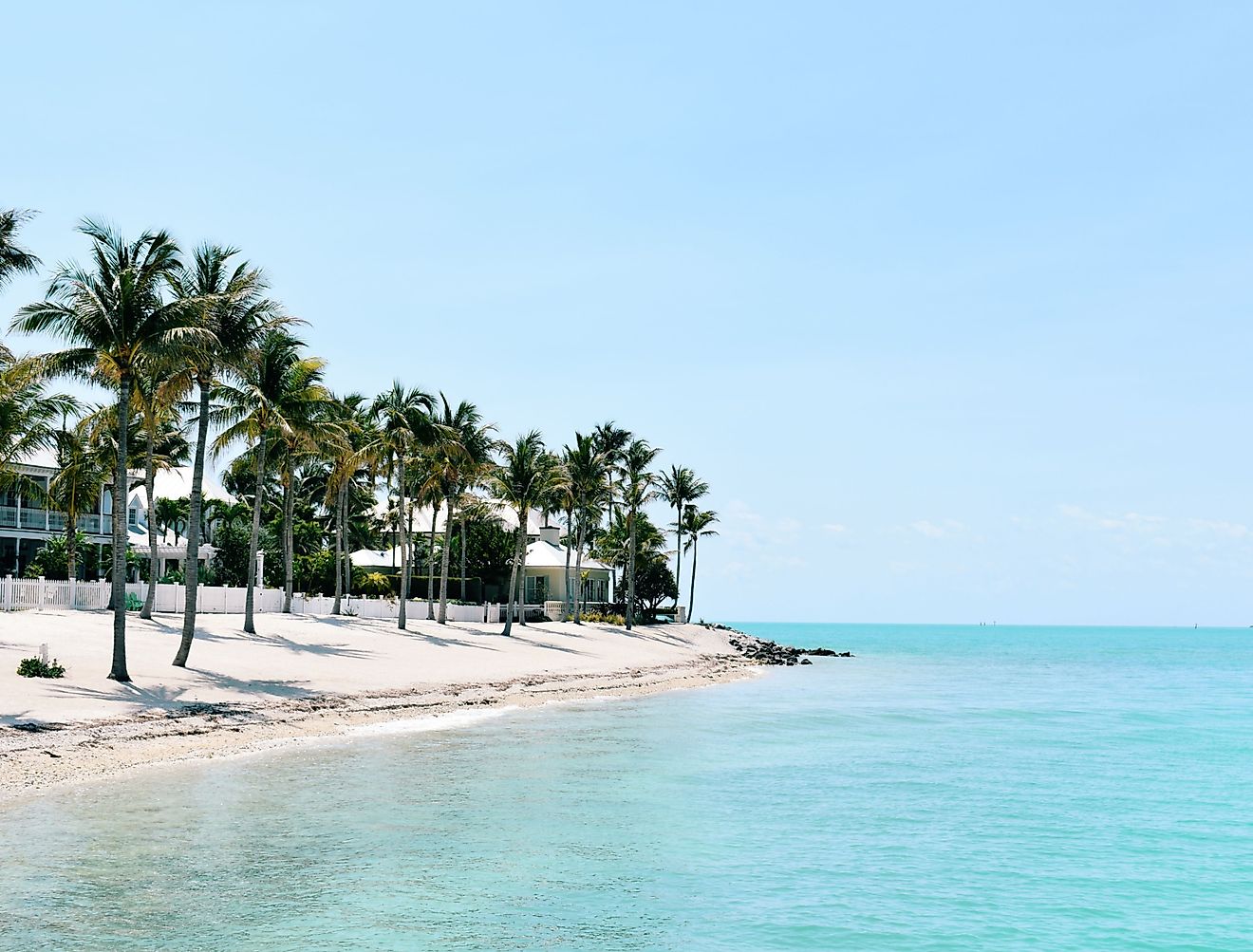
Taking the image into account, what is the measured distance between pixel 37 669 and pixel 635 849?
15.7 m

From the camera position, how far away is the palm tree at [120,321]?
2648 cm

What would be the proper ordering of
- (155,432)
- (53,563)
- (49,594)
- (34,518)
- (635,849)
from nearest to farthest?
(635,849)
(49,594)
(155,432)
(53,563)
(34,518)

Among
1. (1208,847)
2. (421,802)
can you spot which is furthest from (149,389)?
(1208,847)

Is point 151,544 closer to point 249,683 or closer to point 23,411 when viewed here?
point 23,411

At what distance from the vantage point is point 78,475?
4162 cm

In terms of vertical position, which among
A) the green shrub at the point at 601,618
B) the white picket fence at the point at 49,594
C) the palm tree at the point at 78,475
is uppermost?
the palm tree at the point at 78,475

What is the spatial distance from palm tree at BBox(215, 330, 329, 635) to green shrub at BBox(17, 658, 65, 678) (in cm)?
1320

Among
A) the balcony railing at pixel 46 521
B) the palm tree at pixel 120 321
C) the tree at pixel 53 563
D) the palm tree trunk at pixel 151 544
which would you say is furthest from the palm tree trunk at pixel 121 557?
the balcony railing at pixel 46 521

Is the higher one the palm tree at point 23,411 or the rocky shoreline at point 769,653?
the palm tree at point 23,411

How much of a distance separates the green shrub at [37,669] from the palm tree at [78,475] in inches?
620

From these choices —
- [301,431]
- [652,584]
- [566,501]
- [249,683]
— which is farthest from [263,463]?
[652,584]

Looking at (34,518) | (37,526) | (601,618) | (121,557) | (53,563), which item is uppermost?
(34,518)

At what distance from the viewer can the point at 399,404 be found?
51562mm

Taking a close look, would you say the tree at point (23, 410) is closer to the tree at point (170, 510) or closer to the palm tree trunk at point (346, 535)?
the palm tree trunk at point (346, 535)
